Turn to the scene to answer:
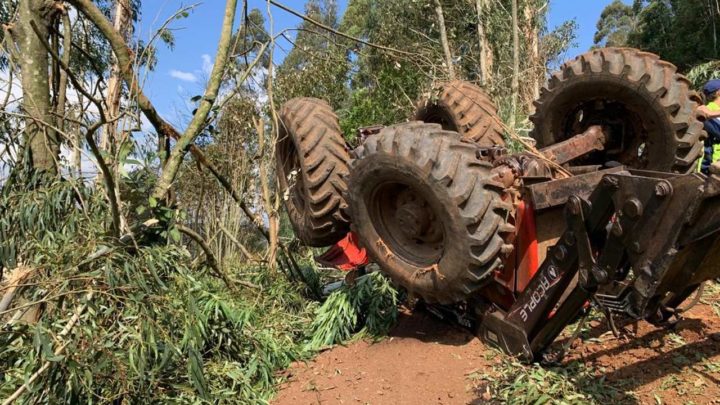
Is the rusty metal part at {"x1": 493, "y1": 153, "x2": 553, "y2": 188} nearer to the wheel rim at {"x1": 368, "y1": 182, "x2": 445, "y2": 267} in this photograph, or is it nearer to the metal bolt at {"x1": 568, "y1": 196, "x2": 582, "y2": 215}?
the wheel rim at {"x1": 368, "y1": 182, "x2": 445, "y2": 267}

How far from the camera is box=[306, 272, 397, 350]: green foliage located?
411cm

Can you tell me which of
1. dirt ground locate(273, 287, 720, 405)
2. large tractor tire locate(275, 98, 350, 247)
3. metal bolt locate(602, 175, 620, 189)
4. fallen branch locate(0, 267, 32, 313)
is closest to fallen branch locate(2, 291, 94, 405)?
fallen branch locate(0, 267, 32, 313)

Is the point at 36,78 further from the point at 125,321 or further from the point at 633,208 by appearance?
the point at 633,208

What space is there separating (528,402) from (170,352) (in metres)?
1.86

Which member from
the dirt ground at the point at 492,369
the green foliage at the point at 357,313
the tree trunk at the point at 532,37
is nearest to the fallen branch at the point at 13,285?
the dirt ground at the point at 492,369

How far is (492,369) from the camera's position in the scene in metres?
3.27

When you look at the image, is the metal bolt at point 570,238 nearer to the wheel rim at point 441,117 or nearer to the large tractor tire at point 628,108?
the large tractor tire at point 628,108

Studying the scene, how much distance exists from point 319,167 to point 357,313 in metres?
1.24

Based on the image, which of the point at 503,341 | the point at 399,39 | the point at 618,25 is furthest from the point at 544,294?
the point at 618,25

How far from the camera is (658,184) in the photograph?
2332 millimetres

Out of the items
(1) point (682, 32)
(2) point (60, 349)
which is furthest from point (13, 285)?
(1) point (682, 32)

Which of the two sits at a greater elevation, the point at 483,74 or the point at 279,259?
the point at 483,74

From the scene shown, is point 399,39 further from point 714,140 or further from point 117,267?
point 117,267

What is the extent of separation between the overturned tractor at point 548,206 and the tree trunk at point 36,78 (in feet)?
6.14
